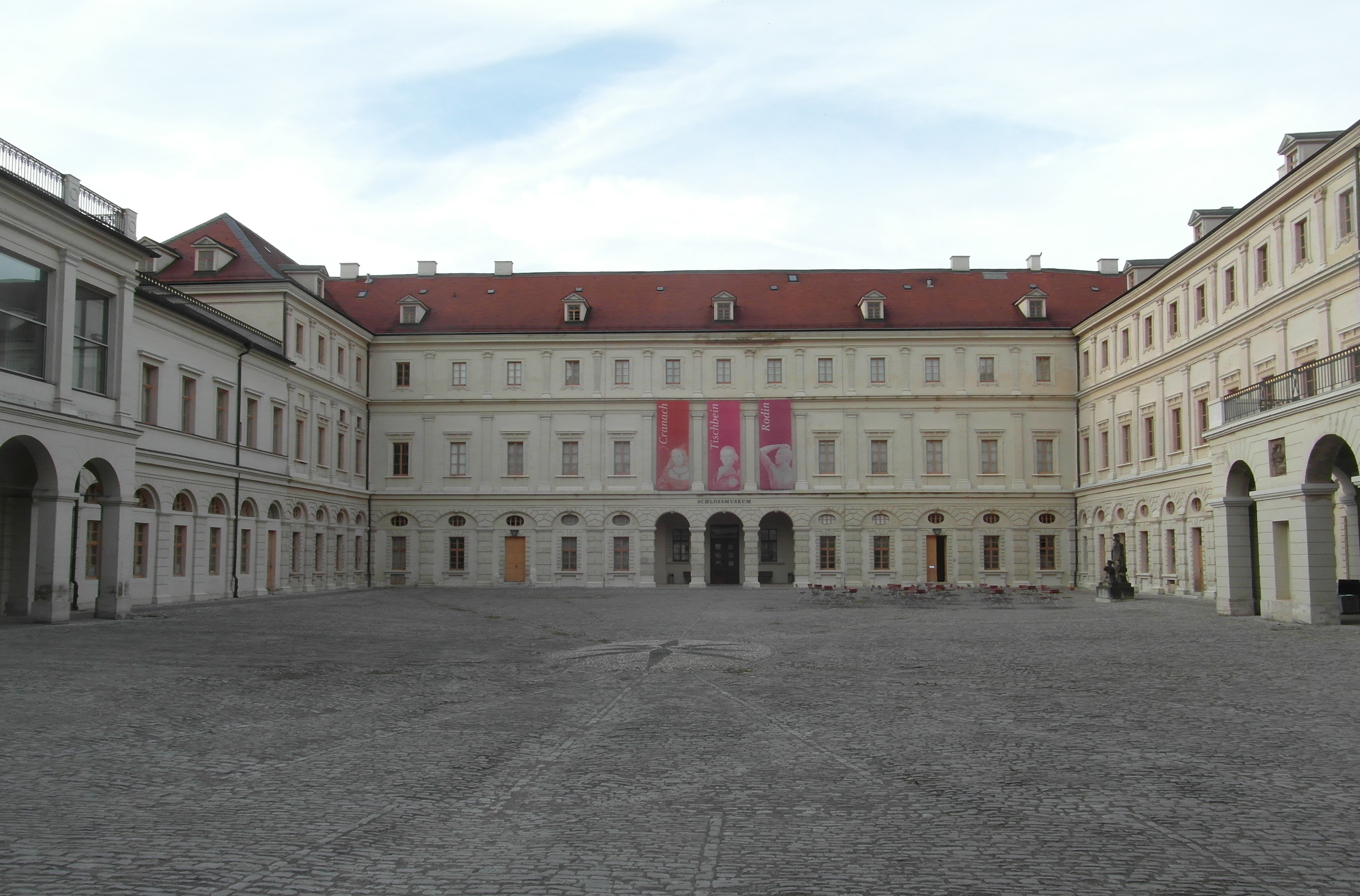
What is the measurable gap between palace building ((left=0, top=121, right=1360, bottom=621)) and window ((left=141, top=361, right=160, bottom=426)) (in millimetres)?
801

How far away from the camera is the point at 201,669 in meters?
16.4

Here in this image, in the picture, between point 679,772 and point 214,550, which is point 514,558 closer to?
point 214,550

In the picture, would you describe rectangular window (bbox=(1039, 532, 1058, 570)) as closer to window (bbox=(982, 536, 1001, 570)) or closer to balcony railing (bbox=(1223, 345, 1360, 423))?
window (bbox=(982, 536, 1001, 570))

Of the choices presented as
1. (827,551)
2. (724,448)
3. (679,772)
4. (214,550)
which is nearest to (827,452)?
(827,551)

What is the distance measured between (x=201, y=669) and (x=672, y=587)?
120 ft

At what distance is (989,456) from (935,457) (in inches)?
105

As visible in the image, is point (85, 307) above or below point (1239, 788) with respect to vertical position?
above

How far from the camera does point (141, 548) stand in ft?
110

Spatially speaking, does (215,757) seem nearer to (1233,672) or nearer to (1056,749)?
(1056,749)

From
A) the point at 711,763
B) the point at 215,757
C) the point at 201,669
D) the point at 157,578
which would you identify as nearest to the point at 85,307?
the point at 157,578

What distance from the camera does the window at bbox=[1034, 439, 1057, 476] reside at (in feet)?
176

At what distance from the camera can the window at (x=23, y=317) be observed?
2311cm

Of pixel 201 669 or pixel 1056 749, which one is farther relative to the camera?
pixel 201 669

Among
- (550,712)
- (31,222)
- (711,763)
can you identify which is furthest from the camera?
(31,222)
